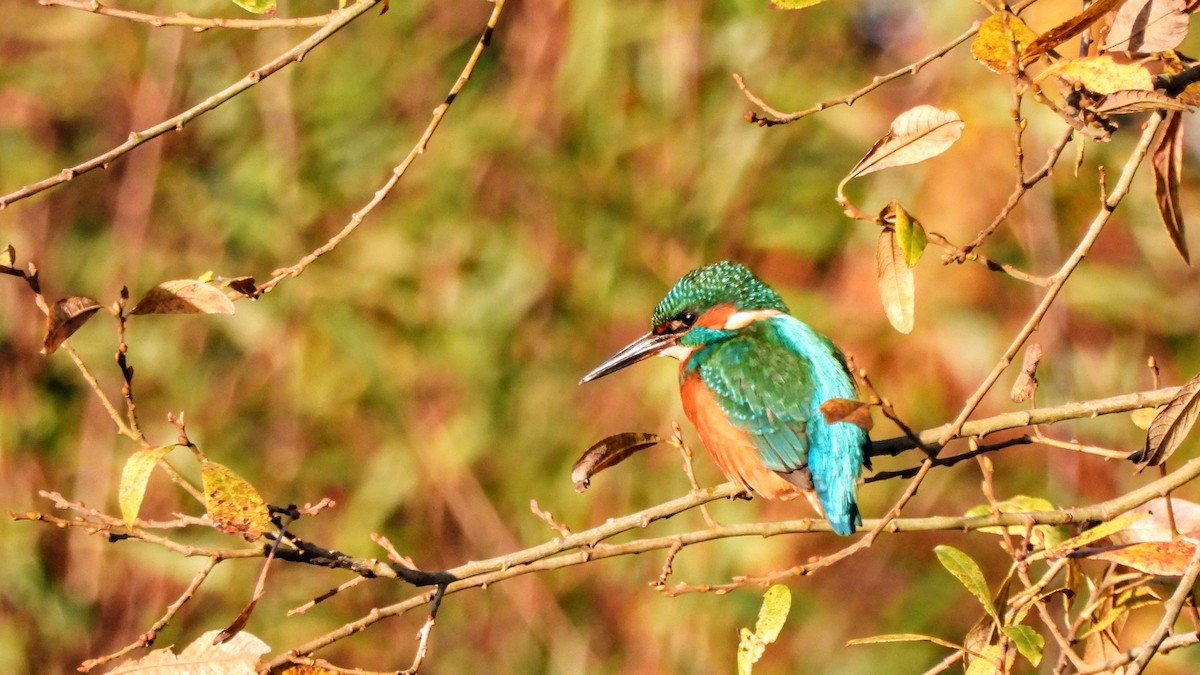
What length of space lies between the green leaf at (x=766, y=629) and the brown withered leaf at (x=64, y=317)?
0.90 meters

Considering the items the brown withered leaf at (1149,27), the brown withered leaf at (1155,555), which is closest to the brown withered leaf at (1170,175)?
the brown withered leaf at (1149,27)

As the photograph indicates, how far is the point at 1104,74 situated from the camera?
1.43 m

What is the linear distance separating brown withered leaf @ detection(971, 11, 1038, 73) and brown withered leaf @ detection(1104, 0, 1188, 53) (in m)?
0.15

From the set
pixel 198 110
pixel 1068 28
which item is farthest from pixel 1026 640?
pixel 198 110

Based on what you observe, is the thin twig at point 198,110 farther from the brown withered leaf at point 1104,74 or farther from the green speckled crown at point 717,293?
the green speckled crown at point 717,293

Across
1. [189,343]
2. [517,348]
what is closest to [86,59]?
[189,343]

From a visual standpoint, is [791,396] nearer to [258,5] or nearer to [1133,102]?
[1133,102]

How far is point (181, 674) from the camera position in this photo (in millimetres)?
1507

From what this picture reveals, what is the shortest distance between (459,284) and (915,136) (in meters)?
2.53

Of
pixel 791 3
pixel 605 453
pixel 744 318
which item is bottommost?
pixel 605 453

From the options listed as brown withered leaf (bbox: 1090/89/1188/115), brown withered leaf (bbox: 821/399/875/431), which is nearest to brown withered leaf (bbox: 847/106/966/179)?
brown withered leaf (bbox: 1090/89/1188/115)

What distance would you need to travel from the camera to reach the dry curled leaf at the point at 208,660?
4.95ft

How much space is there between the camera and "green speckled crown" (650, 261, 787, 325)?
279cm

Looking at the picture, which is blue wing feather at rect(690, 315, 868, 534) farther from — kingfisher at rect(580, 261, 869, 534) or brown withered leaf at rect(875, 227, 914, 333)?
brown withered leaf at rect(875, 227, 914, 333)
